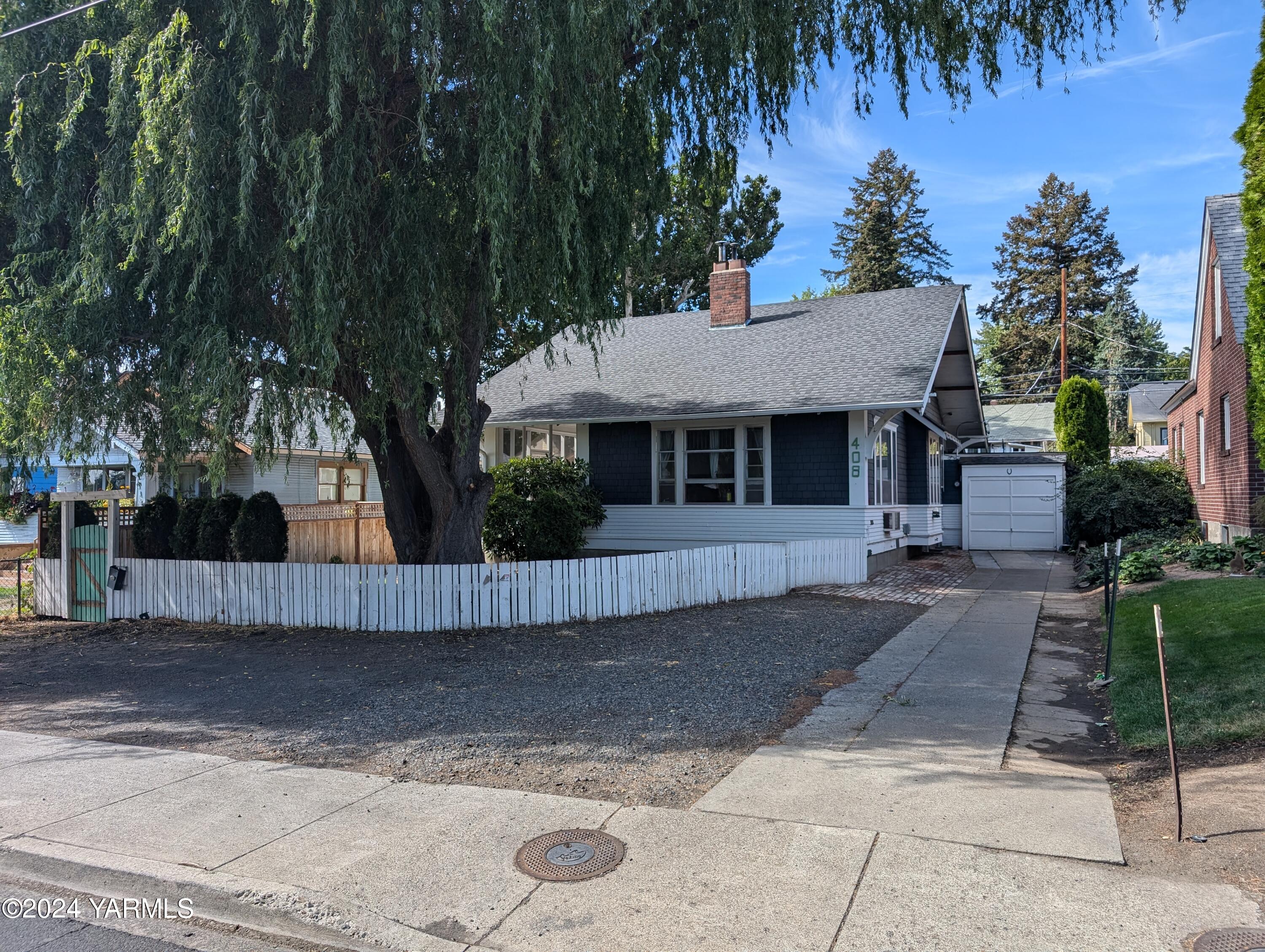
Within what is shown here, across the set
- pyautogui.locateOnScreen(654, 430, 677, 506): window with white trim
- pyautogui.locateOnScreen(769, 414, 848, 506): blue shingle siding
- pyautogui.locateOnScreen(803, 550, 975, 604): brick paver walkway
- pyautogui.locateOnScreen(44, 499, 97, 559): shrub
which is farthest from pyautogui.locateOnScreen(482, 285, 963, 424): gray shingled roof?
pyautogui.locateOnScreen(44, 499, 97, 559): shrub

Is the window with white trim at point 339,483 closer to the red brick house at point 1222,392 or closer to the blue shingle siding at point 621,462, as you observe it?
the blue shingle siding at point 621,462

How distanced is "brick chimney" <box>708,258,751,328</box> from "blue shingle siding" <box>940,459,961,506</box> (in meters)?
7.50

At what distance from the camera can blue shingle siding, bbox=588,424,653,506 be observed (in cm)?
1742

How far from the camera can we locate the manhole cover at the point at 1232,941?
3.13m

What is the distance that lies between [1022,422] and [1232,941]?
38.8 m

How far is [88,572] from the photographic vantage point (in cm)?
1234

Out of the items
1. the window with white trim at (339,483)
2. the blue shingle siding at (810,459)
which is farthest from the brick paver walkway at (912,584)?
the window with white trim at (339,483)

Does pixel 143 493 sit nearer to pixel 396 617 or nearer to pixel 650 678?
pixel 396 617

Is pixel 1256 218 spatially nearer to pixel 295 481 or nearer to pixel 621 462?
pixel 621 462

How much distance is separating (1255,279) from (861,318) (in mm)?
8293

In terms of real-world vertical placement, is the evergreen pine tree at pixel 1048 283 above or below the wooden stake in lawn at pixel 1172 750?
above

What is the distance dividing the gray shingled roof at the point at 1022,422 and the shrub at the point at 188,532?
30.9 m

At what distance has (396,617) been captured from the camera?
421 inches

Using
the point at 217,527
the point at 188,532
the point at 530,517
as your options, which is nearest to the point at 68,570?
the point at 188,532
